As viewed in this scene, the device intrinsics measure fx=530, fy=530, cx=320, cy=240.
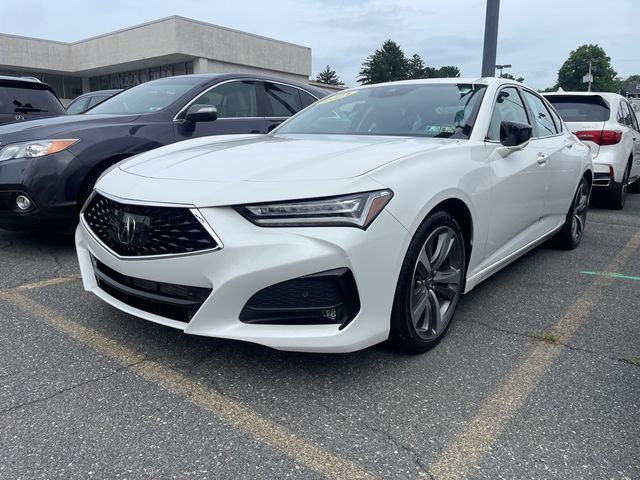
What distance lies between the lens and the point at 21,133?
4309mm

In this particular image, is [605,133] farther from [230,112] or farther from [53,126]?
[53,126]

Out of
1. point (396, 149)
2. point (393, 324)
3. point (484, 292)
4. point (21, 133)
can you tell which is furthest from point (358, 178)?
point (21, 133)

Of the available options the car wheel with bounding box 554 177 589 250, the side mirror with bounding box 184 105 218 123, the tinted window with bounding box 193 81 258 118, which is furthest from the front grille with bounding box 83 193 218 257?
the car wheel with bounding box 554 177 589 250

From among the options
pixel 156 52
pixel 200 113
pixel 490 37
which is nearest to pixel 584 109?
pixel 490 37

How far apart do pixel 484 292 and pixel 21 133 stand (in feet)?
12.6

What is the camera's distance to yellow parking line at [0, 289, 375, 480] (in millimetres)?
1907

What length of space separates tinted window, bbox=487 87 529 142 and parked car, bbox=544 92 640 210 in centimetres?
340

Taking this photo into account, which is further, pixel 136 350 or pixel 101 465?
pixel 136 350

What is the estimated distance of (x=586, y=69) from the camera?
3743 inches

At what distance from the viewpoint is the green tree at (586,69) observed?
95.1 meters

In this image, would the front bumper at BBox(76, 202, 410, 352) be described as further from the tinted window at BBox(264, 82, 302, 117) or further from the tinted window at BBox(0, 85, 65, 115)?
the tinted window at BBox(0, 85, 65, 115)

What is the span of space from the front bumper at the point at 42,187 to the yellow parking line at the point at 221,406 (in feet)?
4.19

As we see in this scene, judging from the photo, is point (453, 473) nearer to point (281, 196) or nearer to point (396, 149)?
point (281, 196)

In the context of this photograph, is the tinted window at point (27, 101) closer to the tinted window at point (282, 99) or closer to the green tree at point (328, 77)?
the tinted window at point (282, 99)
